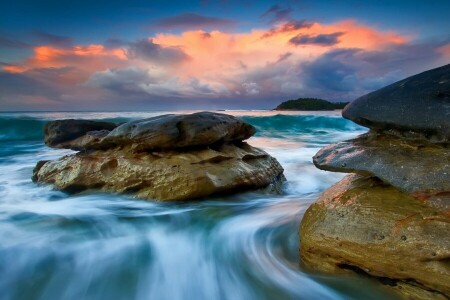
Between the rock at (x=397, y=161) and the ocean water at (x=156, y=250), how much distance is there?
0.88 meters

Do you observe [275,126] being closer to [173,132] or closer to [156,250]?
[173,132]

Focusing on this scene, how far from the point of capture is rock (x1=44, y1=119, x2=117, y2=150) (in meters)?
10.3

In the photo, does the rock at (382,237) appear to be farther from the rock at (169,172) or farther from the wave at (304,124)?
the wave at (304,124)

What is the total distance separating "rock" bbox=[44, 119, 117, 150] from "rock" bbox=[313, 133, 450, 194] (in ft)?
26.7

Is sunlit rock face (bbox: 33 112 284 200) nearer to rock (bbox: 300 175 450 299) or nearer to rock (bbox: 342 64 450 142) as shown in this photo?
rock (bbox: 300 175 450 299)

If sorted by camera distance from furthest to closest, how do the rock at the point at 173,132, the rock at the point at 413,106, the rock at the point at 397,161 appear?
1. the rock at the point at 173,132
2. the rock at the point at 413,106
3. the rock at the point at 397,161

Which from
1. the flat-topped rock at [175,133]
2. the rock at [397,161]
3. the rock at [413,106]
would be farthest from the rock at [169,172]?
the rock at [413,106]

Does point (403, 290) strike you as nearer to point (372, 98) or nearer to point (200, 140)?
point (372, 98)

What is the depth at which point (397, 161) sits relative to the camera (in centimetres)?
Answer: 287

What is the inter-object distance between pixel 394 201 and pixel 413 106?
2.72ft

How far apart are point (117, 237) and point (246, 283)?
189cm

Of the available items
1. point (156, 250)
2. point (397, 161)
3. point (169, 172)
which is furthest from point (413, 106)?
point (169, 172)

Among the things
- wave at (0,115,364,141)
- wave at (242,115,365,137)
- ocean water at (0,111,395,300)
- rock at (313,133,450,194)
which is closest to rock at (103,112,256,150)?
ocean water at (0,111,395,300)

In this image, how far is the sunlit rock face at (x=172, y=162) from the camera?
535cm
